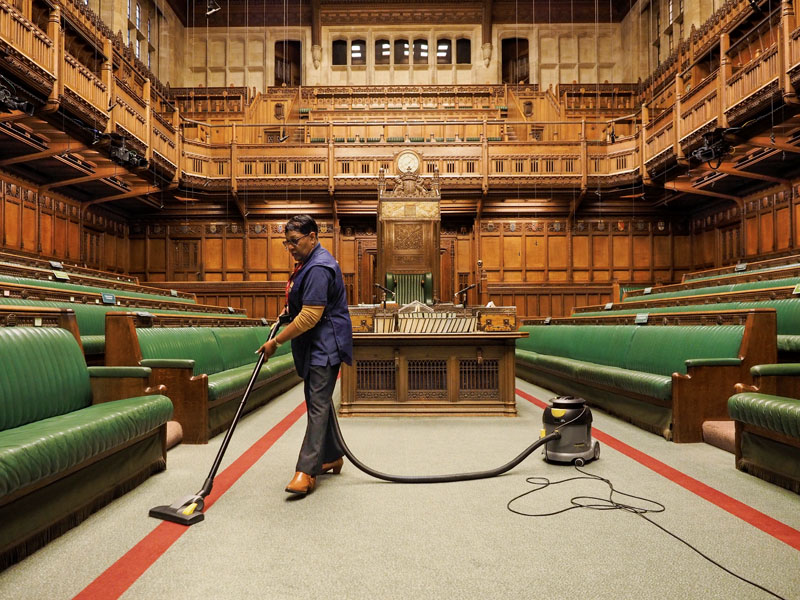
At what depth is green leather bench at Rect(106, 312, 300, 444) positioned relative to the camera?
3.39 meters

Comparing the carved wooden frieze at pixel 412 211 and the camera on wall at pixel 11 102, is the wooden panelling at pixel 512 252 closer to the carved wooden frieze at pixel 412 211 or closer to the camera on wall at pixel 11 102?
the carved wooden frieze at pixel 412 211

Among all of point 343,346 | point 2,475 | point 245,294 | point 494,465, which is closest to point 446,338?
point 494,465

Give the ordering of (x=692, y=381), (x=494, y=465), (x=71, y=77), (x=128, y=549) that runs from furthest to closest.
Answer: (x=71, y=77)
(x=692, y=381)
(x=494, y=465)
(x=128, y=549)

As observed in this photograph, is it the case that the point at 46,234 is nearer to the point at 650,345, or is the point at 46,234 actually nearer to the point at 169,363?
the point at 169,363

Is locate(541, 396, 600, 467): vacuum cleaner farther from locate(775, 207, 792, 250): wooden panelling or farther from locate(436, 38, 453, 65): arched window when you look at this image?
locate(436, 38, 453, 65): arched window

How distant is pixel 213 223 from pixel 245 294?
8.27ft

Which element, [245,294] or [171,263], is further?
[171,263]

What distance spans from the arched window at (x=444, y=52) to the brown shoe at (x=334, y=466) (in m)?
19.1

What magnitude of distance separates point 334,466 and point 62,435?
1.38m

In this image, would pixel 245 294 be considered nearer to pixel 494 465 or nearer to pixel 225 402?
pixel 225 402

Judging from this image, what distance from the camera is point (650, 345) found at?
4379 millimetres

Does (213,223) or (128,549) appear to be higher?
(213,223)

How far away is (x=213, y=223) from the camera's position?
43.4ft

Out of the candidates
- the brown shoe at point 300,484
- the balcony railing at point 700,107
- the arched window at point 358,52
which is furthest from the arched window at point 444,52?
the brown shoe at point 300,484
